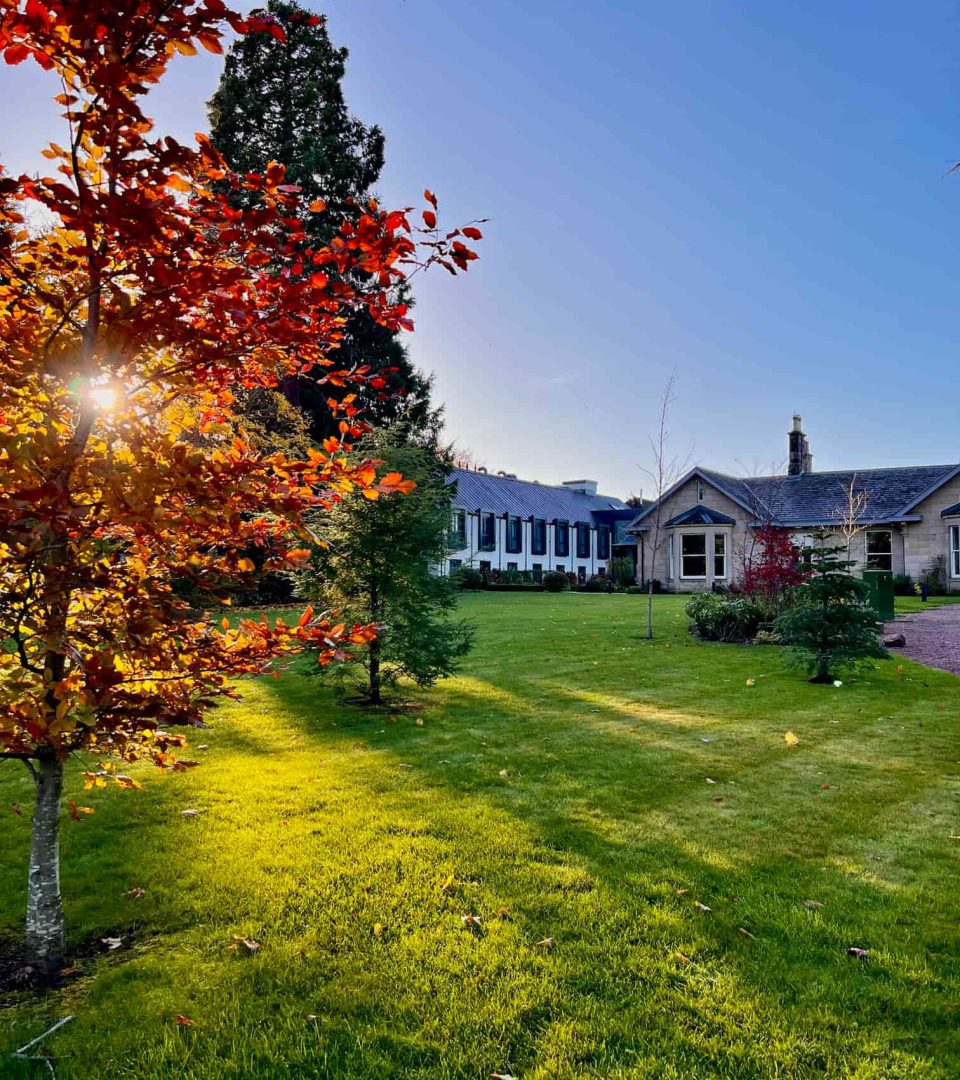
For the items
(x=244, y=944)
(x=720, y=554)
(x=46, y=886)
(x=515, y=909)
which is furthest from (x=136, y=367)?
(x=720, y=554)

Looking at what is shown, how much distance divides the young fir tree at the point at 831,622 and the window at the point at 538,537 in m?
37.0

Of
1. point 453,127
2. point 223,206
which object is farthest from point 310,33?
point 223,206

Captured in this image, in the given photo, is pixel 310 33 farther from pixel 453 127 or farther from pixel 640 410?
pixel 453 127

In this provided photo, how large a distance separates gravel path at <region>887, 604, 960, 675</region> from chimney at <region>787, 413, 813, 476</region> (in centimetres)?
1531

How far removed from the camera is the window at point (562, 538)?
5053cm

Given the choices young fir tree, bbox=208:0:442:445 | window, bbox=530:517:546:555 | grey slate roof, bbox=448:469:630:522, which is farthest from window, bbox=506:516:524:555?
young fir tree, bbox=208:0:442:445

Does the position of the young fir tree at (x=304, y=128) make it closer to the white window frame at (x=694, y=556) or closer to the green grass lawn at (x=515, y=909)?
the white window frame at (x=694, y=556)

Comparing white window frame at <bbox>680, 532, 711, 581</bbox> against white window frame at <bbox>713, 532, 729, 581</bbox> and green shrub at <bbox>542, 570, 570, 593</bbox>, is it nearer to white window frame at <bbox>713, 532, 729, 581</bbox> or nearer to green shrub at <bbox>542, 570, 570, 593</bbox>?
white window frame at <bbox>713, 532, 729, 581</bbox>

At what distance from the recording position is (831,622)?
36.2 ft

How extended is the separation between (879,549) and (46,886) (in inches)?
1411

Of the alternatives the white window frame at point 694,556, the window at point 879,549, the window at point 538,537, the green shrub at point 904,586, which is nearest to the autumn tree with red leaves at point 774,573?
the green shrub at point 904,586

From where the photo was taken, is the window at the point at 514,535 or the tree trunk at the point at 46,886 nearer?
the tree trunk at the point at 46,886

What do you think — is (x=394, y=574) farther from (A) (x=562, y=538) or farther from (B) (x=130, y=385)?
(A) (x=562, y=538)

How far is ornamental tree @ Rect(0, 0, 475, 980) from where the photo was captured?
2.52m
